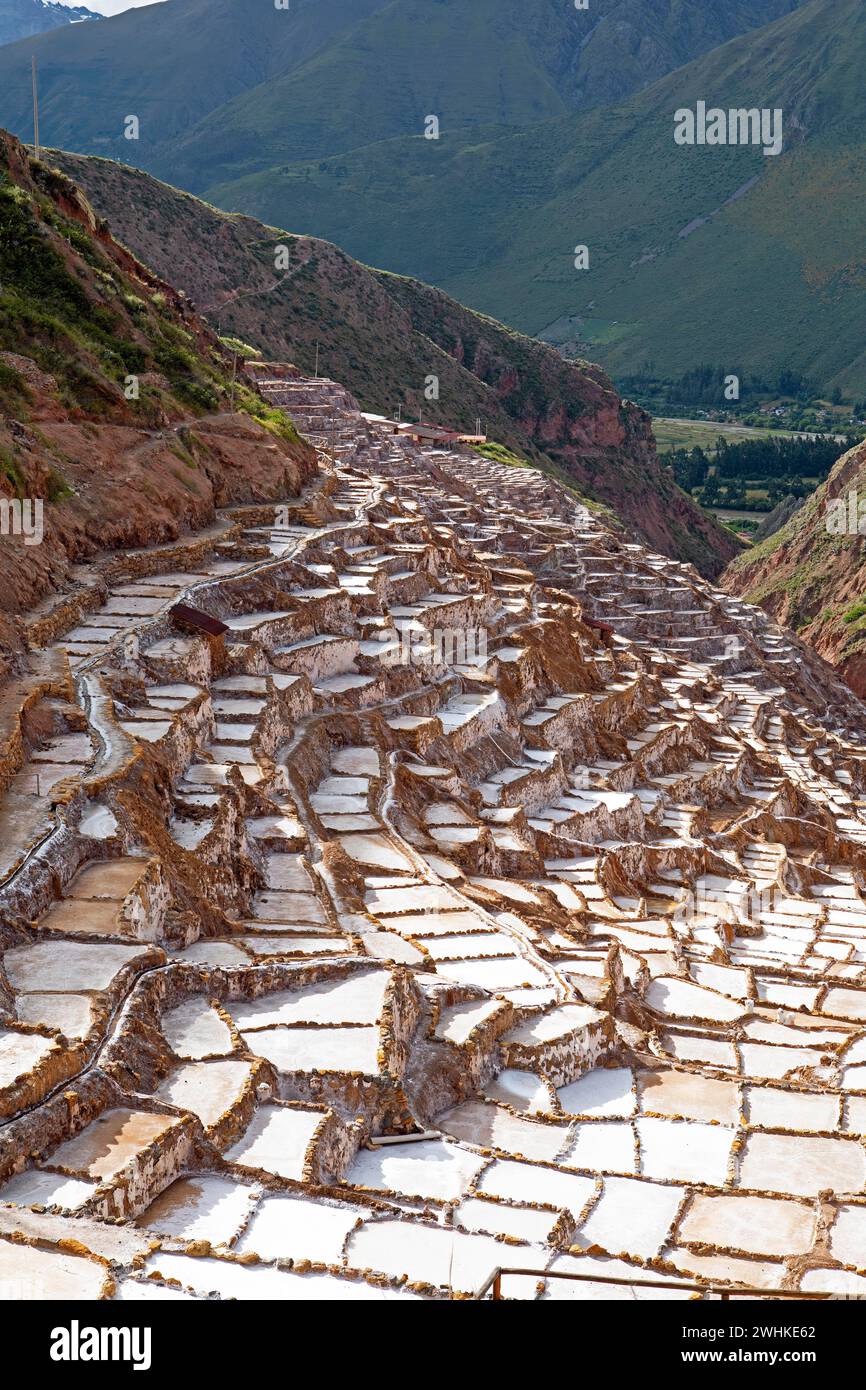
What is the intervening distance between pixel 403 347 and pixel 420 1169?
9339cm

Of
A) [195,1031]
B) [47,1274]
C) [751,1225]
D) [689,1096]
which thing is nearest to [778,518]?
[689,1096]

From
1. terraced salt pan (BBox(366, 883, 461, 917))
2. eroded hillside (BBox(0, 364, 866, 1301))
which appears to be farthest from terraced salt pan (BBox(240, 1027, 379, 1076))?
terraced salt pan (BBox(366, 883, 461, 917))

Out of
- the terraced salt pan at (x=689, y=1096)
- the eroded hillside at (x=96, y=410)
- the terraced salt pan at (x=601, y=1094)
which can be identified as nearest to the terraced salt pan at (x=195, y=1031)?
the terraced salt pan at (x=601, y=1094)

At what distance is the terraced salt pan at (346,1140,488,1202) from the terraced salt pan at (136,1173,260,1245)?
1.46 meters

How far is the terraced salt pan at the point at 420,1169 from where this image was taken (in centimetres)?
1359

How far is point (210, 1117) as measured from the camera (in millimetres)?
13234

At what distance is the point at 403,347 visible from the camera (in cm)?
10381

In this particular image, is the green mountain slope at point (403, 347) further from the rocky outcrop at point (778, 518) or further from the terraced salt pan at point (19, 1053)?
the terraced salt pan at point (19, 1053)

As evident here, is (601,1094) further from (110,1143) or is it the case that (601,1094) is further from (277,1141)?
(110,1143)

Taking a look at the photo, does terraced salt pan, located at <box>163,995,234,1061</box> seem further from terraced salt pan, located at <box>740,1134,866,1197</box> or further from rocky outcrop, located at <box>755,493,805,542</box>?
rocky outcrop, located at <box>755,493,805,542</box>

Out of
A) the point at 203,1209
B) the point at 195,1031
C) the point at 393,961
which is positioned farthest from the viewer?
the point at 393,961

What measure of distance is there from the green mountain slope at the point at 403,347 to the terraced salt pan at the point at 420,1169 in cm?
7969

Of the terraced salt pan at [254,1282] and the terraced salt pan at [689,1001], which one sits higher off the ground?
the terraced salt pan at [254,1282]

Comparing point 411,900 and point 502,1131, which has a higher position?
point 411,900
